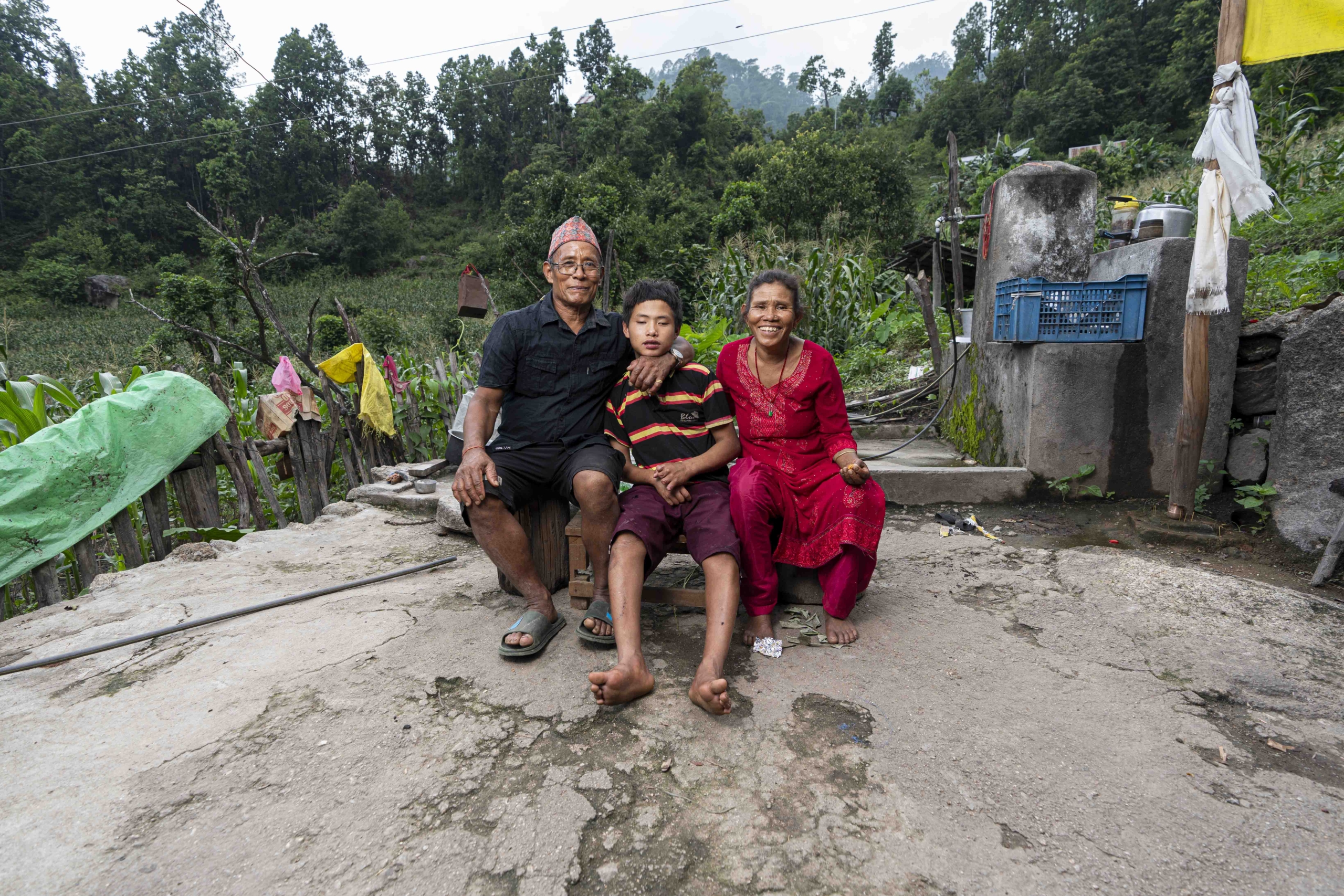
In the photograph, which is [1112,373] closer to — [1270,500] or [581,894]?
[1270,500]

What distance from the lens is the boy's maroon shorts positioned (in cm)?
229

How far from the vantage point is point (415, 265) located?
4616 cm

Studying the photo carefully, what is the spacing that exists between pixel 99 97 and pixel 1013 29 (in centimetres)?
6766

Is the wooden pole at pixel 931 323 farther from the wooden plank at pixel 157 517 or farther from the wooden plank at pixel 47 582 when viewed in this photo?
the wooden plank at pixel 47 582

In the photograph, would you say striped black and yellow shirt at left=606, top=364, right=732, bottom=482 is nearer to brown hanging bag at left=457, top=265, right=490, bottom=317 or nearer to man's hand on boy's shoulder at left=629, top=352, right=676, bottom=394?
man's hand on boy's shoulder at left=629, top=352, right=676, bottom=394

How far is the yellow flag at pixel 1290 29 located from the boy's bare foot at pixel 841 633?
3.08 meters

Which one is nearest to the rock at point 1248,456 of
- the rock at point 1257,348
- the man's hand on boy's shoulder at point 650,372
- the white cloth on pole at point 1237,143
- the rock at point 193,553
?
the rock at point 1257,348

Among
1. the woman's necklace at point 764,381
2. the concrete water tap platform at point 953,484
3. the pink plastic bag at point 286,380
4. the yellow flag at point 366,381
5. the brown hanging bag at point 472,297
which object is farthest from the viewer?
the brown hanging bag at point 472,297

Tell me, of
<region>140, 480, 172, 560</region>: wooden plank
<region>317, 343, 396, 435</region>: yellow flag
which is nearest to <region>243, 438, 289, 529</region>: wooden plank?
<region>140, 480, 172, 560</region>: wooden plank

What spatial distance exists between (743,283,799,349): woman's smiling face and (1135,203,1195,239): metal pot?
2855 millimetres

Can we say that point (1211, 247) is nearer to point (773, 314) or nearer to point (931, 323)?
point (773, 314)

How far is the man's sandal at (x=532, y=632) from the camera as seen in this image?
2.27 m

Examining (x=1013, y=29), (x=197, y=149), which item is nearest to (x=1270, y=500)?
(x=197, y=149)

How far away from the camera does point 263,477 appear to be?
13.8ft
